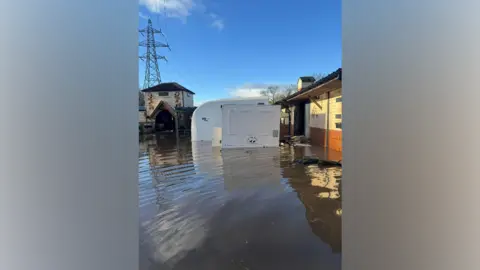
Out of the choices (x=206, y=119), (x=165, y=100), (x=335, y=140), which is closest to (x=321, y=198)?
(x=335, y=140)

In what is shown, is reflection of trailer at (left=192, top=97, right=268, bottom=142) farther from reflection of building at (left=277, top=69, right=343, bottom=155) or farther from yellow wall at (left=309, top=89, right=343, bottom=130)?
yellow wall at (left=309, top=89, right=343, bottom=130)

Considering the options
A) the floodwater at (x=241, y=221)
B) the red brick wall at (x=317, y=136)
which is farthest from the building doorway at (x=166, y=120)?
the floodwater at (x=241, y=221)

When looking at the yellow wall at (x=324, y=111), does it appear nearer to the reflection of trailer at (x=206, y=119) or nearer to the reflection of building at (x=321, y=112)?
the reflection of building at (x=321, y=112)

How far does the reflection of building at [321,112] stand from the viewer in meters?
9.94

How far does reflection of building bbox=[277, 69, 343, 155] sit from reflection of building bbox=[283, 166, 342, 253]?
298 cm

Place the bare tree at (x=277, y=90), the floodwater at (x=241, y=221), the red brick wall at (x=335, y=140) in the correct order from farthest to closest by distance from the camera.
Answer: the bare tree at (x=277, y=90) → the red brick wall at (x=335, y=140) → the floodwater at (x=241, y=221)

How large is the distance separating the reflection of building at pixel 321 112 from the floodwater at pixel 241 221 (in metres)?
3.84

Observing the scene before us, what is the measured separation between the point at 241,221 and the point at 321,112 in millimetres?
10188

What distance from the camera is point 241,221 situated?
354cm
